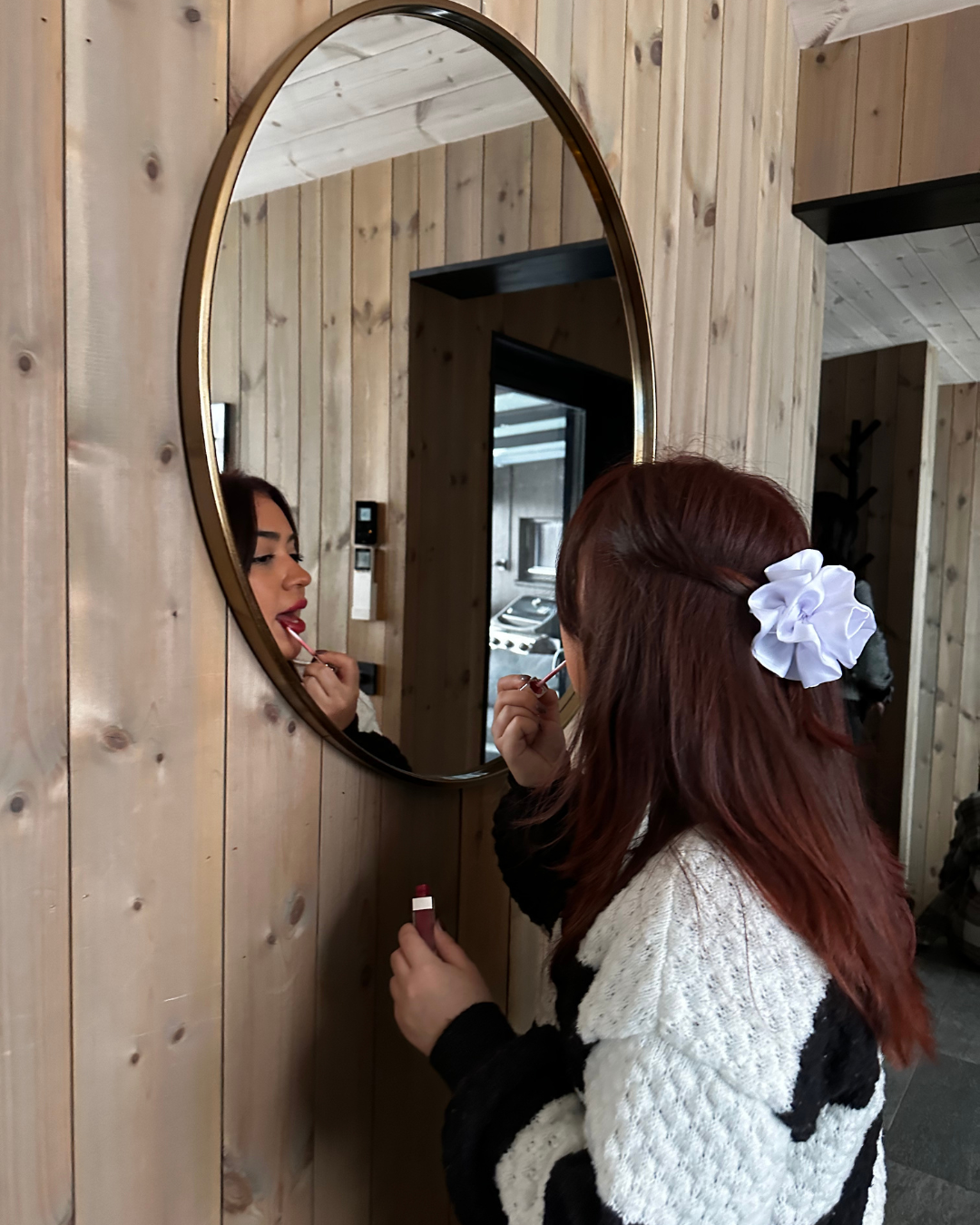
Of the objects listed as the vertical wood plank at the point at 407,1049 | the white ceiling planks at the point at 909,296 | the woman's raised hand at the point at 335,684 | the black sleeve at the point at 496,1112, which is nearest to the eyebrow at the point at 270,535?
the woman's raised hand at the point at 335,684

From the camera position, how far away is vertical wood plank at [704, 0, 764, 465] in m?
1.69

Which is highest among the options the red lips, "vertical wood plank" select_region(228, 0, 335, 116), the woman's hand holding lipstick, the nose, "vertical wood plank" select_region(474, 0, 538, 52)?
"vertical wood plank" select_region(474, 0, 538, 52)

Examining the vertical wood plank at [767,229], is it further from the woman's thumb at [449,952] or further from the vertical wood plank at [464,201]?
the woman's thumb at [449,952]

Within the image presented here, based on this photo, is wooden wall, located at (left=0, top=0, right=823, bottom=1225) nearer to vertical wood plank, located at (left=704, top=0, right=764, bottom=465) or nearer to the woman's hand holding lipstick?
the woman's hand holding lipstick

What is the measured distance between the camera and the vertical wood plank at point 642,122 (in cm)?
139

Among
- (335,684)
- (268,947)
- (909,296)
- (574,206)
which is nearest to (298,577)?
(335,684)

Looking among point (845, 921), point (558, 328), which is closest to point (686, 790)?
point (845, 921)

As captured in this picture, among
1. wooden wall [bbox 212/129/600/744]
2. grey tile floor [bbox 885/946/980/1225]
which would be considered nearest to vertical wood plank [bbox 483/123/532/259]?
wooden wall [bbox 212/129/600/744]

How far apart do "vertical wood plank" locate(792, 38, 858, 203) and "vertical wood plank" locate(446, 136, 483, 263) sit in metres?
1.24

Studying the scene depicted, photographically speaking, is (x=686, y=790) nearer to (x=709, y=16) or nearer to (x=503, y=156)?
(x=503, y=156)

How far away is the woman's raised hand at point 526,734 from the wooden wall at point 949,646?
3649 millimetres

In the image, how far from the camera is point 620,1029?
2.33 feet

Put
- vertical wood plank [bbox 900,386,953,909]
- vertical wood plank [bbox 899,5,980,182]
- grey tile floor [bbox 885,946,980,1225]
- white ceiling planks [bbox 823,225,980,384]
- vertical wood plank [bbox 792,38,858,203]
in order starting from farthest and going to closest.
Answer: vertical wood plank [bbox 900,386,953,909] < white ceiling planks [bbox 823,225,980,384] < grey tile floor [bbox 885,946,980,1225] < vertical wood plank [bbox 792,38,858,203] < vertical wood plank [bbox 899,5,980,182]

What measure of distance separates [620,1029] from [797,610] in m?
0.36
